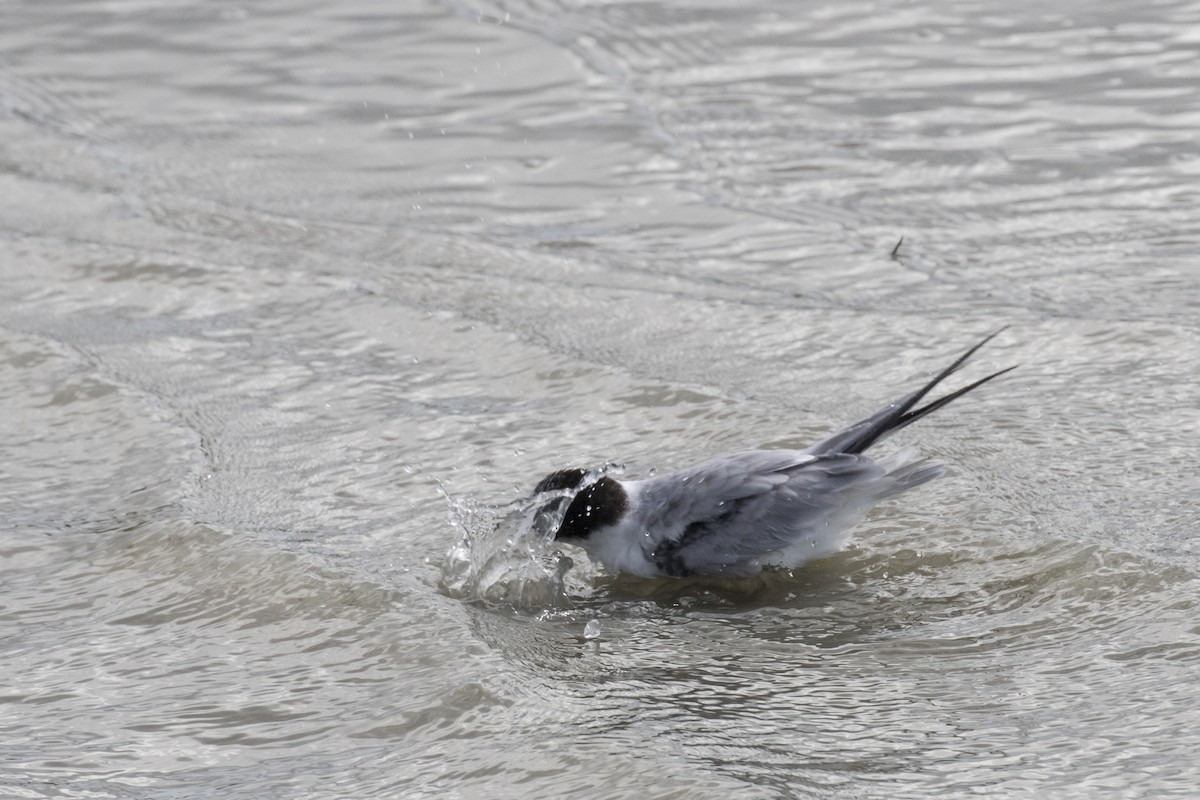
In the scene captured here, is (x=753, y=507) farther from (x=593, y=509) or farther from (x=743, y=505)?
(x=593, y=509)

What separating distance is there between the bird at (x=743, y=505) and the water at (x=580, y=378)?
5.6 inches

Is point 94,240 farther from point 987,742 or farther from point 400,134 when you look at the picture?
point 987,742

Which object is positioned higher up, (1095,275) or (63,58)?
(63,58)

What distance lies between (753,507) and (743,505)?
33 millimetres

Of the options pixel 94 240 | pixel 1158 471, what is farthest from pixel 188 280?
pixel 1158 471

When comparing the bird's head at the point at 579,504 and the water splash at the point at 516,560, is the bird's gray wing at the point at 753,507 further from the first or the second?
the water splash at the point at 516,560

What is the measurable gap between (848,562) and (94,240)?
537 cm

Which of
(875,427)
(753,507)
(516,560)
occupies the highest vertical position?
(875,427)

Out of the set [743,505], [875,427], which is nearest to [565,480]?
[743,505]

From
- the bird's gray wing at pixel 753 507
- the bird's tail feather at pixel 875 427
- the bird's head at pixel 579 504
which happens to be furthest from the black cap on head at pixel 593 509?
the bird's tail feather at pixel 875 427

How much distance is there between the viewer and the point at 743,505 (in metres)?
5.32

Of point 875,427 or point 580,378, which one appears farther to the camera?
point 580,378

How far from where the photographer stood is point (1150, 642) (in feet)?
14.9

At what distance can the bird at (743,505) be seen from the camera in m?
5.26
